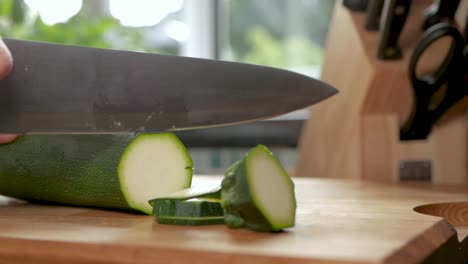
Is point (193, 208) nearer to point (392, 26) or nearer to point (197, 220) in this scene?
point (197, 220)

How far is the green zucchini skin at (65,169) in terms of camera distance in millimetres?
923

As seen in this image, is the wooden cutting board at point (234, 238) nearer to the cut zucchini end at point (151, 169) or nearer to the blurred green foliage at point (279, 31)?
the cut zucchini end at point (151, 169)

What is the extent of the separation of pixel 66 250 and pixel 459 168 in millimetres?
1033

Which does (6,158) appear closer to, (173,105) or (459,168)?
(173,105)

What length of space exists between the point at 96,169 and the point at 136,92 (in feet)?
0.39

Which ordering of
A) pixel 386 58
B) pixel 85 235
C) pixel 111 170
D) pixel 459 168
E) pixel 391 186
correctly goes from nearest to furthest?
pixel 85 235, pixel 111 170, pixel 391 186, pixel 386 58, pixel 459 168

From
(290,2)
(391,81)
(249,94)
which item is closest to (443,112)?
(391,81)

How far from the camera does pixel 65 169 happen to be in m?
1.00

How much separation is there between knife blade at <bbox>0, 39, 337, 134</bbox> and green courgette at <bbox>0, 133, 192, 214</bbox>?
3 centimetres

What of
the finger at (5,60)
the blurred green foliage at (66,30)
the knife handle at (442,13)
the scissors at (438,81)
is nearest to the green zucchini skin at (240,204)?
the finger at (5,60)

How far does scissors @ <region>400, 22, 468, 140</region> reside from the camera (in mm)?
1212

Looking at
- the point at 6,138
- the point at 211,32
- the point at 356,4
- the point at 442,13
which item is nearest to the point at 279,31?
the point at 211,32

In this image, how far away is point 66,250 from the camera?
27.3 inches

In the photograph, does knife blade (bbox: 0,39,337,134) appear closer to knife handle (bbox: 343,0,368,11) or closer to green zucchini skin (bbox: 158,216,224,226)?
green zucchini skin (bbox: 158,216,224,226)
